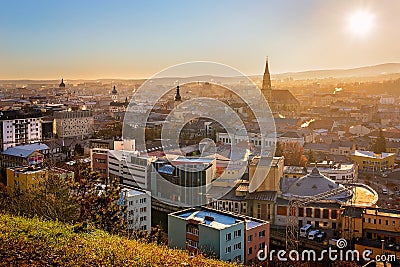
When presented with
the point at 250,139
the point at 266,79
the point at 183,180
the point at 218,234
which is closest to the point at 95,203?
the point at 218,234

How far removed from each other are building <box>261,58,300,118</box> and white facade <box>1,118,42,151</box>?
25.9 feet

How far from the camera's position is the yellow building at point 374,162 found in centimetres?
928

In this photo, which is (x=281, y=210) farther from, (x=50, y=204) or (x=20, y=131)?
(x=20, y=131)

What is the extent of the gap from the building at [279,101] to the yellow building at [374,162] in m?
7.15

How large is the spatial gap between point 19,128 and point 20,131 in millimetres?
98

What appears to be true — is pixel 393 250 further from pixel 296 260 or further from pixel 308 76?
pixel 308 76

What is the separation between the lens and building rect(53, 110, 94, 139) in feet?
46.8

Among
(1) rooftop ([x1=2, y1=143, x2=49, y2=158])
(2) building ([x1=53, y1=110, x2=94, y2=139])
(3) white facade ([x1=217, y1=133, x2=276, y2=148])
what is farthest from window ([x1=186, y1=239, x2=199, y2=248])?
(2) building ([x1=53, y1=110, x2=94, y2=139])

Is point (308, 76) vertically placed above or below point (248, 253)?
above

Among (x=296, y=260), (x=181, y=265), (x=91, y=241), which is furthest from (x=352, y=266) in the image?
(x=91, y=241)

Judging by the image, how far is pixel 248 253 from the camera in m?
4.05

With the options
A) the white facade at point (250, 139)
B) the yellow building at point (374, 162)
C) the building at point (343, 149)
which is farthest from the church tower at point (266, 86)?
the yellow building at point (374, 162)

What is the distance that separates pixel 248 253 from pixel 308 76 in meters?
51.1

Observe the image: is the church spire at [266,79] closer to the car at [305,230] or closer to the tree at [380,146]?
the tree at [380,146]
